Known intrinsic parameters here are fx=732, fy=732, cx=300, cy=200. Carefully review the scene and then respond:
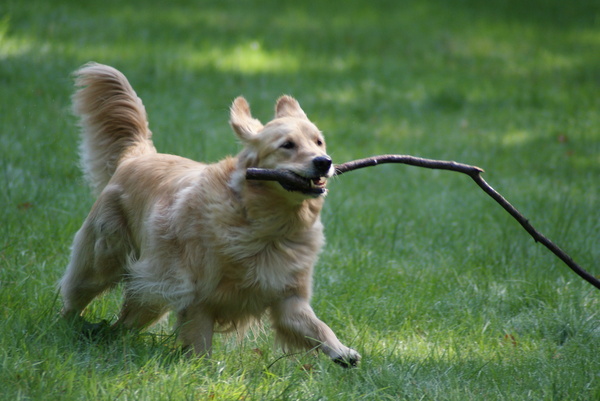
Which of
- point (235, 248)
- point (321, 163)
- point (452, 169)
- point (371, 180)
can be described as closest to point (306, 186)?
point (321, 163)

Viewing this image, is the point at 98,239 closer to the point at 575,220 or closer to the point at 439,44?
the point at 575,220

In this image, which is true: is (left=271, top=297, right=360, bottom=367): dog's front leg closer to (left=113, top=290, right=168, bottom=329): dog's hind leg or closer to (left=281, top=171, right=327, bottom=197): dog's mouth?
(left=281, top=171, right=327, bottom=197): dog's mouth

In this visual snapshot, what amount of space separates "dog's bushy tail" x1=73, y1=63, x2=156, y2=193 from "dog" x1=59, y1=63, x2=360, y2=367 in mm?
609

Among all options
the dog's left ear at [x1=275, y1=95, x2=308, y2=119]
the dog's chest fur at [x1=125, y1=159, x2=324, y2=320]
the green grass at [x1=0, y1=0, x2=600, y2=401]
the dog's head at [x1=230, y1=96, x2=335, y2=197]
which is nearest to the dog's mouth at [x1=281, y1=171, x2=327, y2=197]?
the dog's head at [x1=230, y1=96, x2=335, y2=197]

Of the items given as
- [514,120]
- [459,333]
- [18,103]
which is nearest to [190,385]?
[459,333]

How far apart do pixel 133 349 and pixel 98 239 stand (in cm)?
96

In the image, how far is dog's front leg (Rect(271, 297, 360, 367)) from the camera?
13.5 feet

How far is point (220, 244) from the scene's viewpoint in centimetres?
424

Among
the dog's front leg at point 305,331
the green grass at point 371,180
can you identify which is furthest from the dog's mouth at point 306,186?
the green grass at point 371,180

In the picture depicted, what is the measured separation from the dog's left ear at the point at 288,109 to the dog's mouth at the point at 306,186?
0.82m

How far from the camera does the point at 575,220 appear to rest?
7.36m

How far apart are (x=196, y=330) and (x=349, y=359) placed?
0.91 metres

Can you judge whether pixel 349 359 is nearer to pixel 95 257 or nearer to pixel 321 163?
pixel 321 163

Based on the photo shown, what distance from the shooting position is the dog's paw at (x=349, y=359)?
13.5ft
